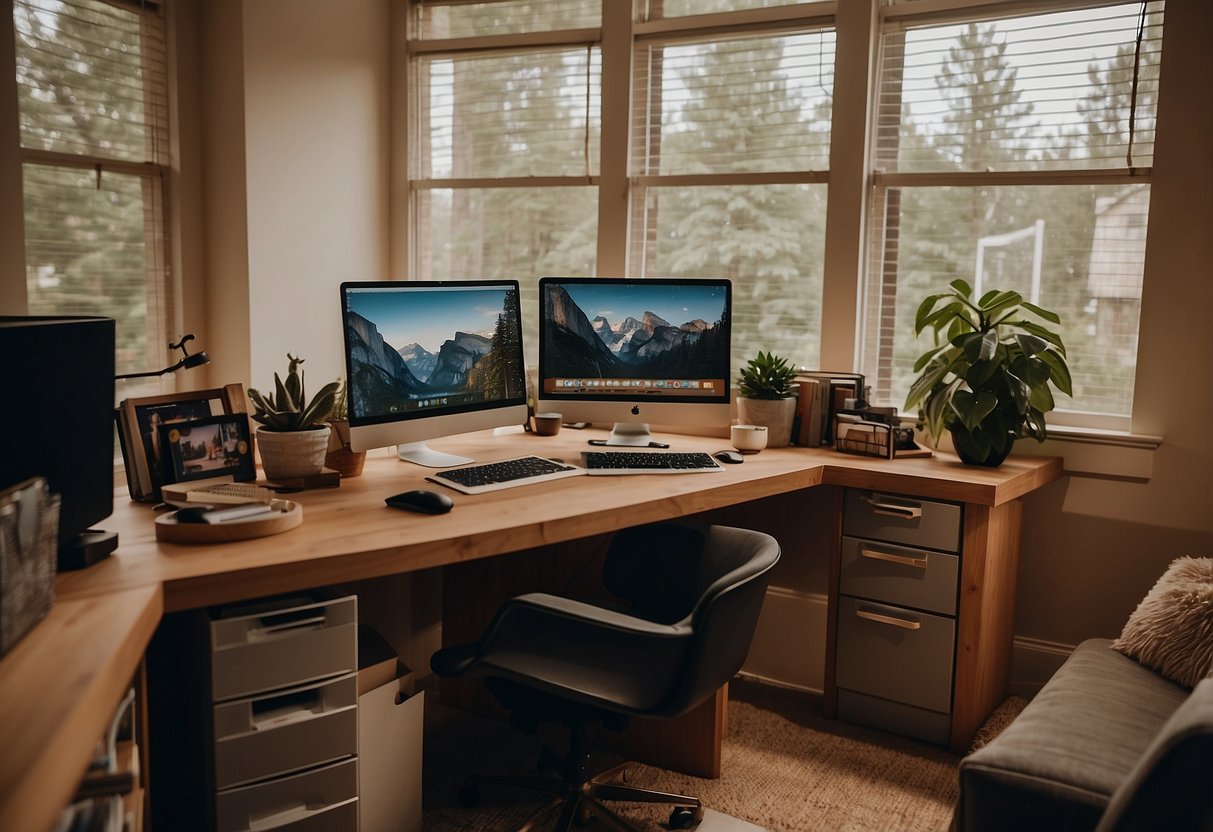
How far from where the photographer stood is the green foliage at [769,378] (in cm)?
321

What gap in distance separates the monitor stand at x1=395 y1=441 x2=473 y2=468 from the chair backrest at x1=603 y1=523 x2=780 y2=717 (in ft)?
1.73

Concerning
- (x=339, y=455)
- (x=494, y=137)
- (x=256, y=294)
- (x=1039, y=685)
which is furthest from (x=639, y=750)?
(x=494, y=137)

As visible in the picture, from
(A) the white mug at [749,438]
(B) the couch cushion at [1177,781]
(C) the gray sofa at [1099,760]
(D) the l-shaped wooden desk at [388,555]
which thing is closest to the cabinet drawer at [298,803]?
(D) the l-shaped wooden desk at [388,555]

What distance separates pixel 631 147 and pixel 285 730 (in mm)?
2510

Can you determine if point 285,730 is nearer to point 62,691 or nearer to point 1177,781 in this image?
point 62,691

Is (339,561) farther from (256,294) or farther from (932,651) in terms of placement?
(256,294)

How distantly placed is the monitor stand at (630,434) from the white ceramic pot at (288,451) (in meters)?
1.01

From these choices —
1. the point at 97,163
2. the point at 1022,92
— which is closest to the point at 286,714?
the point at 97,163

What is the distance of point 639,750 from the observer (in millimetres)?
2752

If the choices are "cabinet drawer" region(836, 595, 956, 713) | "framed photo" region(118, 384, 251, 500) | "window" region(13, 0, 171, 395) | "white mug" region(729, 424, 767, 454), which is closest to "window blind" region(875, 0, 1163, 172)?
"white mug" region(729, 424, 767, 454)

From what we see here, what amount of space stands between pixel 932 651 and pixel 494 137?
2.53m

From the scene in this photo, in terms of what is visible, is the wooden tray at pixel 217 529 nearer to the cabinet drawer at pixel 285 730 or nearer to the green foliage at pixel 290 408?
the cabinet drawer at pixel 285 730

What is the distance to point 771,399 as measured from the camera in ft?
10.5

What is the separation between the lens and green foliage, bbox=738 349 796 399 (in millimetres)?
3215
